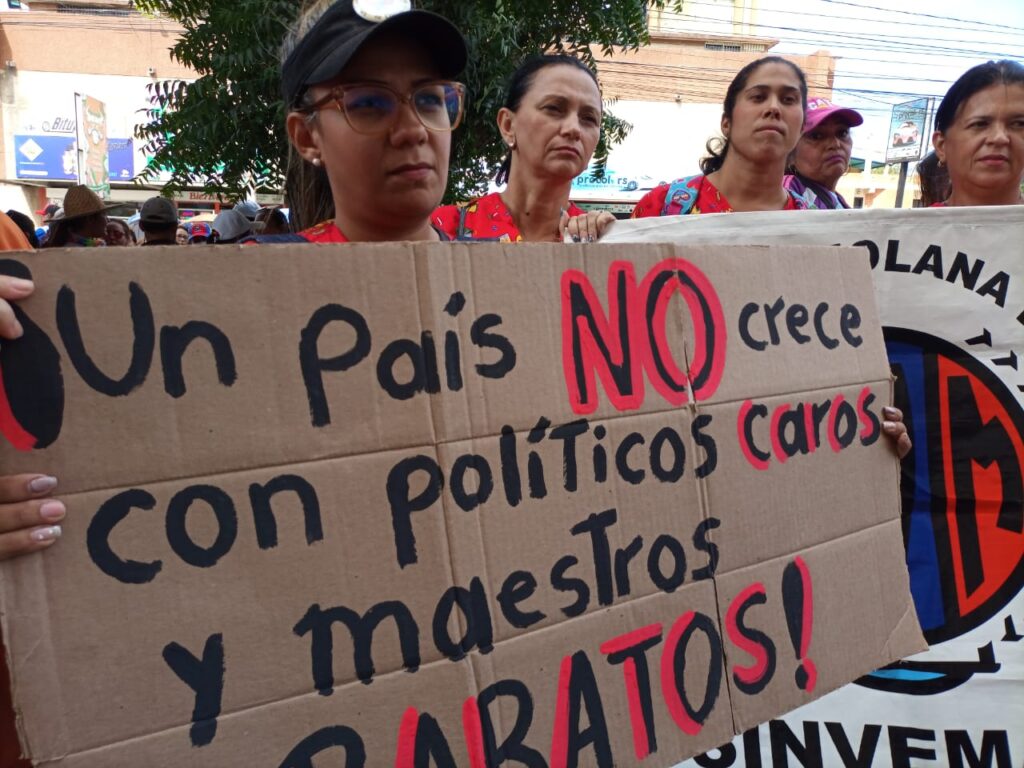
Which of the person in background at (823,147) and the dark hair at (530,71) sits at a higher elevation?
the dark hair at (530,71)

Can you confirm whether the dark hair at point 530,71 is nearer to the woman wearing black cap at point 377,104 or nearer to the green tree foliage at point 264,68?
the woman wearing black cap at point 377,104

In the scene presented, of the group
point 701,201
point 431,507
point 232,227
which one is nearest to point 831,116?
point 701,201

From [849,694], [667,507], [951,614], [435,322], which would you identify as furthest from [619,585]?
[951,614]

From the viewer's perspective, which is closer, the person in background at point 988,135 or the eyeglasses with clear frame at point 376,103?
the eyeglasses with clear frame at point 376,103

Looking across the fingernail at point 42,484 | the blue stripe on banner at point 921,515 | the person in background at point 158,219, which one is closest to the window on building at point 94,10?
the person in background at point 158,219

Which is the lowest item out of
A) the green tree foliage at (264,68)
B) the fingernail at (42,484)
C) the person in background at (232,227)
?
the fingernail at (42,484)

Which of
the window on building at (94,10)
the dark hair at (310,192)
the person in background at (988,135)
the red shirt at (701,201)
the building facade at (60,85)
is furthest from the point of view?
the window on building at (94,10)

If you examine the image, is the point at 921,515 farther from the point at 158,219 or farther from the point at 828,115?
the point at 158,219

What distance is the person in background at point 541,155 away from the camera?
6.16 ft

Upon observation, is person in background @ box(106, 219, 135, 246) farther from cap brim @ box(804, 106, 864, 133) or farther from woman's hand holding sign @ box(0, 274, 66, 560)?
woman's hand holding sign @ box(0, 274, 66, 560)

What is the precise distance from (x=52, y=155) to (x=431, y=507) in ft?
69.6

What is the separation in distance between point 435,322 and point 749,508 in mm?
560

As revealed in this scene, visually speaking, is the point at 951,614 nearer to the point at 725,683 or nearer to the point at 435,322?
the point at 725,683

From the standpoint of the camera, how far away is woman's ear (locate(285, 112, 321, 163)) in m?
1.27
